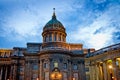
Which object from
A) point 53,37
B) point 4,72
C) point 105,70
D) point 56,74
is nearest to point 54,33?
point 53,37

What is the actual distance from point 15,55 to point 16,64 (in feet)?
10.8

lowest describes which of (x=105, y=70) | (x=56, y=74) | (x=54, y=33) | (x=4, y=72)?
(x=56, y=74)

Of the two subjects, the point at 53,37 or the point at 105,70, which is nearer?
the point at 105,70

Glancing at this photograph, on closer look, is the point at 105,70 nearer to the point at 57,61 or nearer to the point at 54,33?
the point at 57,61

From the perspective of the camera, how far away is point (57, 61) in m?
52.3

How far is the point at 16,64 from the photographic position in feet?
202

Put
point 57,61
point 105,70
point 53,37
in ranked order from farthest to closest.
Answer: point 53,37 < point 57,61 < point 105,70

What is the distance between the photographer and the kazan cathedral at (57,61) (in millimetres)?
49156

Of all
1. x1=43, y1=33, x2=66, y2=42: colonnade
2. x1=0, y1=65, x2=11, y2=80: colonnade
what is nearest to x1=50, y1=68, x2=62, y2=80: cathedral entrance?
x1=43, y1=33, x2=66, y2=42: colonnade

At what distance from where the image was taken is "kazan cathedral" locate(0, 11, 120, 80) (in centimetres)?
4916

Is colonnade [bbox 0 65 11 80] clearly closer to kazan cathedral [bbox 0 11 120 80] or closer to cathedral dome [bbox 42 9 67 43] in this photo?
kazan cathedral [bbox 0 11 120 80]

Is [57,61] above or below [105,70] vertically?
above

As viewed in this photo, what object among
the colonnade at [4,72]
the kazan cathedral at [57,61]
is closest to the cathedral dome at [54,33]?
the kazan cathedral at [57,61]

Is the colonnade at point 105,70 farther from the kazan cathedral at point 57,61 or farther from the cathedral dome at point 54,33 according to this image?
the cathedral dome at point 54,33
